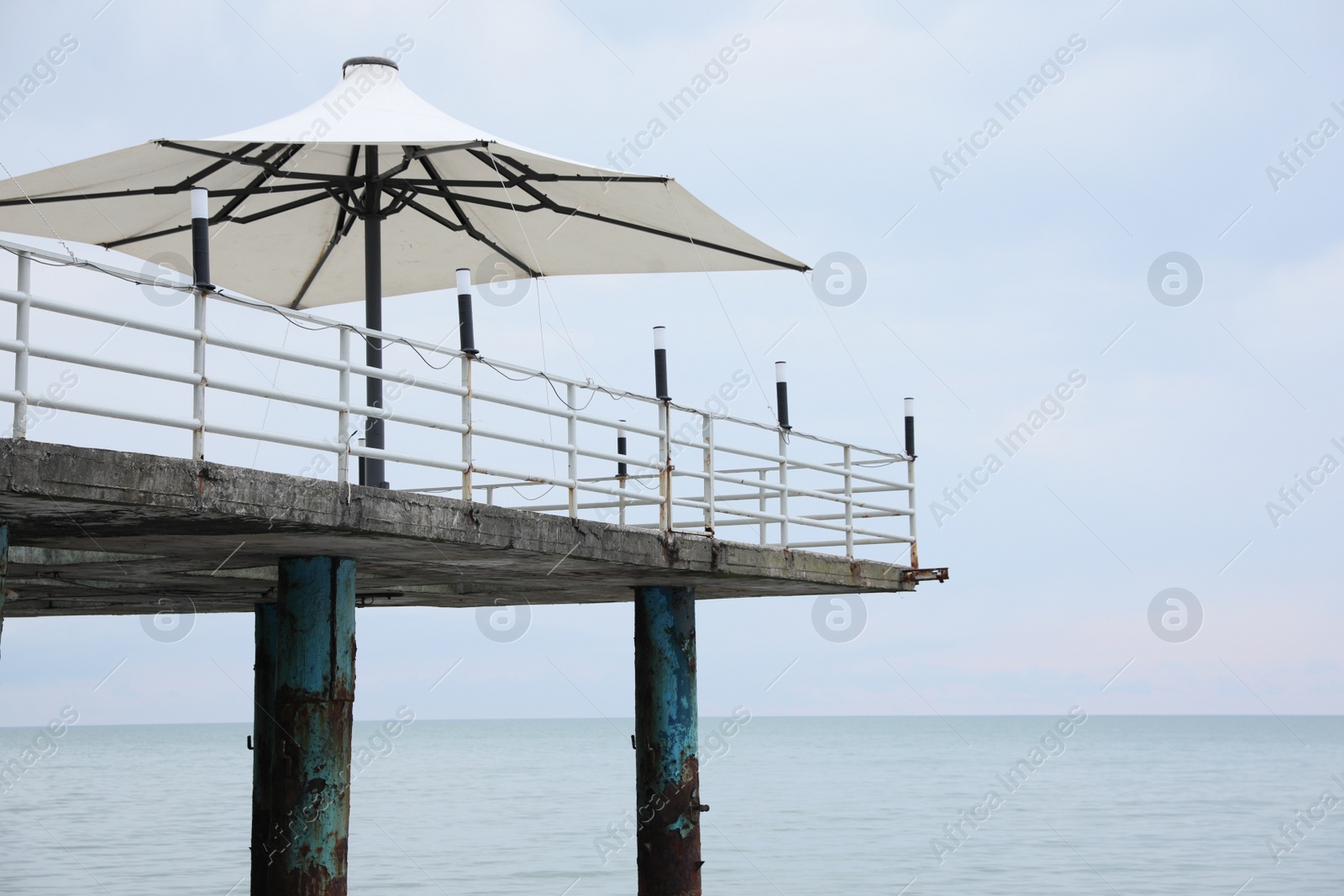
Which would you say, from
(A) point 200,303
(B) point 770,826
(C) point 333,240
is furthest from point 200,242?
(B) point 770,826

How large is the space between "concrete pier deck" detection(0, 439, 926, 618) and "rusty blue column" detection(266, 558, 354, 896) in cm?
38

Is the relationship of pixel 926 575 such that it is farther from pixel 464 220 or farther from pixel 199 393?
pixel 199 393

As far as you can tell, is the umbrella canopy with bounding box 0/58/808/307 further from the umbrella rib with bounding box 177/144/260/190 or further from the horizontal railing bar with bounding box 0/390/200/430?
the horizontal railing bar with bounding box 0/390/200/430

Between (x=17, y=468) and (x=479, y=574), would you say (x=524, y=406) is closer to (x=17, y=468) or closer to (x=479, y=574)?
(x=479, y=574)

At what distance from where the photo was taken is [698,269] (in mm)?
14375

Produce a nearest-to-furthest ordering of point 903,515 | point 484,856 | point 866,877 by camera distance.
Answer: point 903,515 → point 866,877 → point 484,856

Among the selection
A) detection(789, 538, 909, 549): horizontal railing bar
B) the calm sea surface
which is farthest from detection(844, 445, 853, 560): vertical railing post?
the calm sea surface

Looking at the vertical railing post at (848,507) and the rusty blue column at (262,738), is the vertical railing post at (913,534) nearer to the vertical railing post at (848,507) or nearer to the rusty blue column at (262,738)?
the vertical railing post at (848,507)

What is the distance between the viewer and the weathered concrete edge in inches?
304

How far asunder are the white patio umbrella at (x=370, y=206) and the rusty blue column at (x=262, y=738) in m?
2.50

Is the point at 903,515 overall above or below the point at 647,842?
above

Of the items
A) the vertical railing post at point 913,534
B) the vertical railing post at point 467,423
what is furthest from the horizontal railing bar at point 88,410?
the vertical railing post at point 913,534

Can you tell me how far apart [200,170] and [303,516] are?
204 inches

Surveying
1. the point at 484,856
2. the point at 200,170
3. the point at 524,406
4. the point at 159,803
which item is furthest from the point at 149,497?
the point at 159,803
